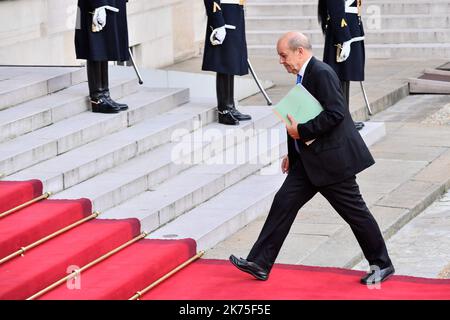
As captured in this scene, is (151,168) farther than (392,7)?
No

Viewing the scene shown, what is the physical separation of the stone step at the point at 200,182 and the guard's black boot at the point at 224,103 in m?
0.26

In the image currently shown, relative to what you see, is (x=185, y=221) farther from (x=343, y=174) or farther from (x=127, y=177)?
(x=343, y=174)

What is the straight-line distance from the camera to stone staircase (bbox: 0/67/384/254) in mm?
9180

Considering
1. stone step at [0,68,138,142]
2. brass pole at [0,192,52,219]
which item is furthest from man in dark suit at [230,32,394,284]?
stone step at [0,68,138,142]

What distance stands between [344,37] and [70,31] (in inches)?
122

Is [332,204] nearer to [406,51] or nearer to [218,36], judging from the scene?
[218,36]

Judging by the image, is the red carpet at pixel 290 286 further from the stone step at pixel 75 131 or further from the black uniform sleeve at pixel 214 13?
the black uniform sleeve at pixel 214 13

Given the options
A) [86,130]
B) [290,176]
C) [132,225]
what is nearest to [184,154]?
[86,130]

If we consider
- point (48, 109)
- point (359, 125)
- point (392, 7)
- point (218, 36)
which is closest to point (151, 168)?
point (48, 109)

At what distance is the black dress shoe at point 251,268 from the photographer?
26.4 ft

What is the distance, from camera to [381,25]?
18.3 meters

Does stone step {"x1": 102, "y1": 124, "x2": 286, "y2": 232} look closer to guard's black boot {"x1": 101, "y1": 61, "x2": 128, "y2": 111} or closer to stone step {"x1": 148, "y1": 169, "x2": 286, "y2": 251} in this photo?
stone step {"x1": 148, "y1": 169, "x2": 286, "y2": 251}

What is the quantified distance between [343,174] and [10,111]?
3418 mm

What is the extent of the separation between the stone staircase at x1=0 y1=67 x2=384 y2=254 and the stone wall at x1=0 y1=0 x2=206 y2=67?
1075 millimetres
